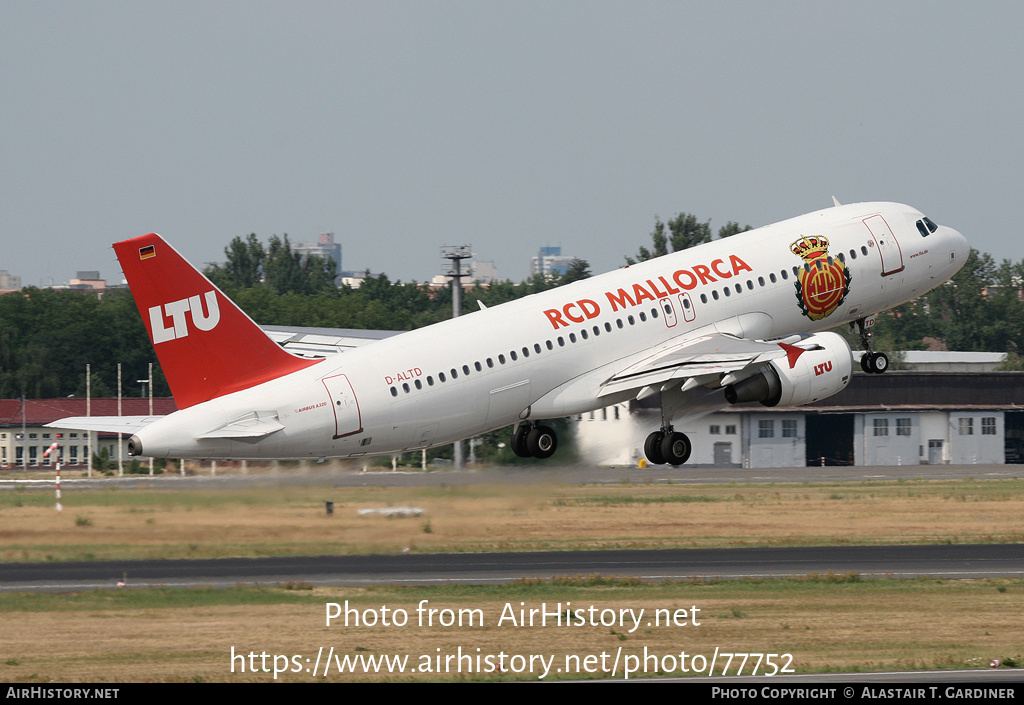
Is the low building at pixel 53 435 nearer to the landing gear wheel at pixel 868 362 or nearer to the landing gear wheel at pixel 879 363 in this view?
the landing gear wheel at pixel 868 362

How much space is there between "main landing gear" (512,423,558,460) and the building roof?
59.9 m

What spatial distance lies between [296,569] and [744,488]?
4188cm

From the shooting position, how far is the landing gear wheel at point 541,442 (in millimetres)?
44219

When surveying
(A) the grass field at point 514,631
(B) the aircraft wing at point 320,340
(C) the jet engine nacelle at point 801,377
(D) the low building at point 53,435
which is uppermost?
(B) the aircraft wing at point 320,340

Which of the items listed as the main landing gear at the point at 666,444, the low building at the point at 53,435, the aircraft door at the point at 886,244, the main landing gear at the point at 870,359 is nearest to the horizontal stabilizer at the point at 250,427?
the main landing gear at the point at 666,444

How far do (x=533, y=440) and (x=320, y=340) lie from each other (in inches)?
421

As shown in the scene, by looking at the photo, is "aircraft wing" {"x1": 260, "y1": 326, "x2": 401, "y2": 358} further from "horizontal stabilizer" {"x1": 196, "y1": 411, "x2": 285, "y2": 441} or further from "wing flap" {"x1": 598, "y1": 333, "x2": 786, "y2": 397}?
"horizontal stabilizer" {"x1": 196, "y1": 411, "x2": 285, "y2": 441}

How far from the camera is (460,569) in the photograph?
54.2 metres

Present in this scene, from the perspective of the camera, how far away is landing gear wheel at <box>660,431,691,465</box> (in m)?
43.3

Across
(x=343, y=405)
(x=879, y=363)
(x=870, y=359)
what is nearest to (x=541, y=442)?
(x=343, y=405)

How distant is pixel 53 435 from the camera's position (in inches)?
4178

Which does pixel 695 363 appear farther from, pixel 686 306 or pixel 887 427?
pixel 887 427

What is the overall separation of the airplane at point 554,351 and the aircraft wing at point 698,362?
0.06 metres

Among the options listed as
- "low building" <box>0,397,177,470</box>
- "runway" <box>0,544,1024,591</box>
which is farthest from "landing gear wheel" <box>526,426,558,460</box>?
"low building" <box>0,397,177,470</box>
